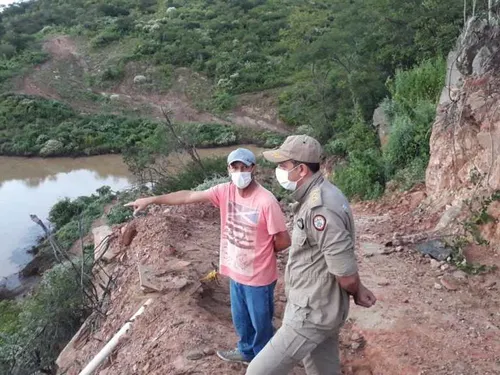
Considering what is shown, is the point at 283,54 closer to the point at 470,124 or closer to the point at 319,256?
the point at 470,124

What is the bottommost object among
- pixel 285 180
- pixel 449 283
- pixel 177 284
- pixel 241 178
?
pixel 449 283

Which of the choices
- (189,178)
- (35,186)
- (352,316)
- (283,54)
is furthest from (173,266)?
(283,54)

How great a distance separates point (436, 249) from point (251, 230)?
3229 millimetres

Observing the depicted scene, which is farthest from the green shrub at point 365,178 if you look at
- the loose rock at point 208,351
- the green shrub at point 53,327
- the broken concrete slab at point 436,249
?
the loose rock at point 208,351

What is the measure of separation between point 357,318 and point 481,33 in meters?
4.99

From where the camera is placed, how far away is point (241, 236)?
130 inches

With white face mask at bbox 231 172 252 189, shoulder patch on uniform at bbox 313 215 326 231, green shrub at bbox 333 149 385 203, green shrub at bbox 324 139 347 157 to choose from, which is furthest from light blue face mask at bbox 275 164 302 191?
green shrub at bbox 324 139 347 157

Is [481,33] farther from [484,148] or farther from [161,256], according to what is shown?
[161,256]

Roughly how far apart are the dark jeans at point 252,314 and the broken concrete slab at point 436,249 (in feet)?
9.46

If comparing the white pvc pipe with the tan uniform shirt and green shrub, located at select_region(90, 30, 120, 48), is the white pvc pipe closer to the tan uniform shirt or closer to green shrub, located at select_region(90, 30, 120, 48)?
the tan uniform shirt

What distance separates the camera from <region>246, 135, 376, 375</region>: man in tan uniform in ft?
8.55

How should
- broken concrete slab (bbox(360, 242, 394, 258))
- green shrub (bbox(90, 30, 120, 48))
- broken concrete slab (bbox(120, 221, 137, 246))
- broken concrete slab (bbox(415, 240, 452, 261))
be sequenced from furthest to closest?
green shrub (bbox(90, 30, 120, 48)), broken concrete slab (bbox(120, 221, 137, 246)), broken concrete slab (bbox(360, 242, 394, 258)), broken concrete slab (bbox(415, 240, 452, 261))

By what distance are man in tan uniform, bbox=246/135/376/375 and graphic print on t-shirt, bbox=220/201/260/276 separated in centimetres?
45

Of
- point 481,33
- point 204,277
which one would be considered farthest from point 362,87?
point 204,277
